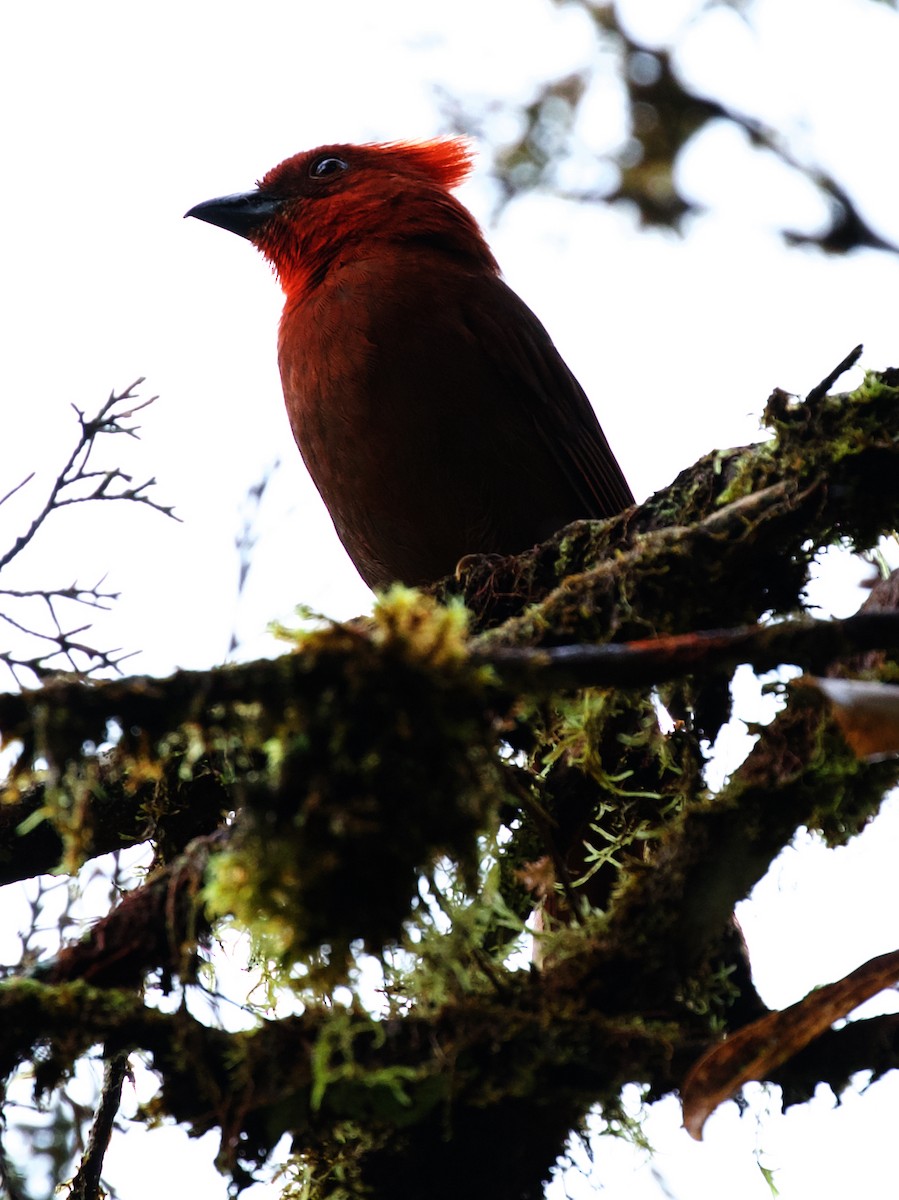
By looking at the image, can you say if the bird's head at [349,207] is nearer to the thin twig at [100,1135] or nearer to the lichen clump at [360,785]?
the thin twig at [100,1135]

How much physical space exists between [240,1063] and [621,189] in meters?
4.04

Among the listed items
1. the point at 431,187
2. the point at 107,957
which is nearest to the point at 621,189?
the point at 431,187

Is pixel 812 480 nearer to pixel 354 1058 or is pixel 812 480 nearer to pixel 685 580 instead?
pixel 685 580

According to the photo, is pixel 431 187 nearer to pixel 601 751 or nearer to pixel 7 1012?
pixel 601 751

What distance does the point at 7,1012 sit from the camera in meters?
1.68

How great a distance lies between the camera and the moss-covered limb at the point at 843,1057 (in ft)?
6.81

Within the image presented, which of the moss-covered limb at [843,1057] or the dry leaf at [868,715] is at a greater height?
the dry leaf at [868,715]

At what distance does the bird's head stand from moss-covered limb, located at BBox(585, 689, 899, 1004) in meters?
2.92

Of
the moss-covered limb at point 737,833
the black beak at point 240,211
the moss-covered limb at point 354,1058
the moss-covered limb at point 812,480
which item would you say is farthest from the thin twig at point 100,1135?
the black beak at point 240,211

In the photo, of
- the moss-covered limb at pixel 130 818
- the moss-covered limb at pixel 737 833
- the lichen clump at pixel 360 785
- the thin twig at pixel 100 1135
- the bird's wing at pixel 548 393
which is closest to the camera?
the lichen clump at pixel 360 785

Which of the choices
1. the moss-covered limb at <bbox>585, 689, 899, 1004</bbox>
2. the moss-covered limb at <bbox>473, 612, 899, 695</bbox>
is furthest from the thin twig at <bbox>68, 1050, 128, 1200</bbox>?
the moss-covered limb at <bbox>473, 612, 899, 695</bbox>

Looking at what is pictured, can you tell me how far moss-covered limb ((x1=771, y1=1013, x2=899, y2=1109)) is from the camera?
208 cm

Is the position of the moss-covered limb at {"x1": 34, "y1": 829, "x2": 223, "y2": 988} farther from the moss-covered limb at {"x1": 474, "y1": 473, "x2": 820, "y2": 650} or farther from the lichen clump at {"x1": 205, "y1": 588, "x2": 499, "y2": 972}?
the moss-covered limb at {"x1": 474, "y1": 473, "x2": 820, "y2": 650}

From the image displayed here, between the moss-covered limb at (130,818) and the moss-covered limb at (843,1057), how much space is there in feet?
4.32
